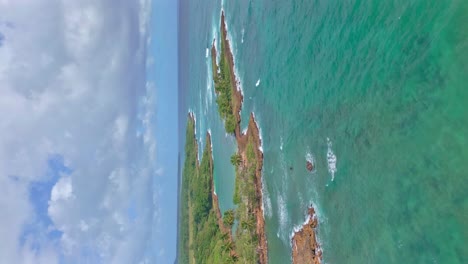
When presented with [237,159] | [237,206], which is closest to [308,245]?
[237,159]

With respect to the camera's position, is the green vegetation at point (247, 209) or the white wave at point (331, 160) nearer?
the white wave at point (331, 160)

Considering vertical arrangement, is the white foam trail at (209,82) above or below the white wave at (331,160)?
above

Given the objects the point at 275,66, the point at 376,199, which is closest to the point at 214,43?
the point at 275,66

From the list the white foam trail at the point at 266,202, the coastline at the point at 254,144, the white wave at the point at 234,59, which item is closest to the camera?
the white foam trail at the point at 266,202

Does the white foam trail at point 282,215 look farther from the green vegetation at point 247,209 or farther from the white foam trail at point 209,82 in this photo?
the white foam trail at point 209,82

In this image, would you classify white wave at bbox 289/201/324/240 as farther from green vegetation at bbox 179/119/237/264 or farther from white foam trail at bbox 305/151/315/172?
green vegetation at bbox 179/119/237/264

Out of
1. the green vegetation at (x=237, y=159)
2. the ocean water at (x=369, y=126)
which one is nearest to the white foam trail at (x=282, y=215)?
the ocean water at (x=369, y=126)

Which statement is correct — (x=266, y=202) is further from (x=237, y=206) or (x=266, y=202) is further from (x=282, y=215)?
(x=237, y=206)

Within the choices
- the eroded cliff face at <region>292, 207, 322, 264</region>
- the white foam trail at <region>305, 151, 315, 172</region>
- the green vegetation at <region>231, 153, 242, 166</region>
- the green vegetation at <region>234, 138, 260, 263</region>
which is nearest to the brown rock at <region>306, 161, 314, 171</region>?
the white foam trail at <region>305, 151, 315, 172</region>
